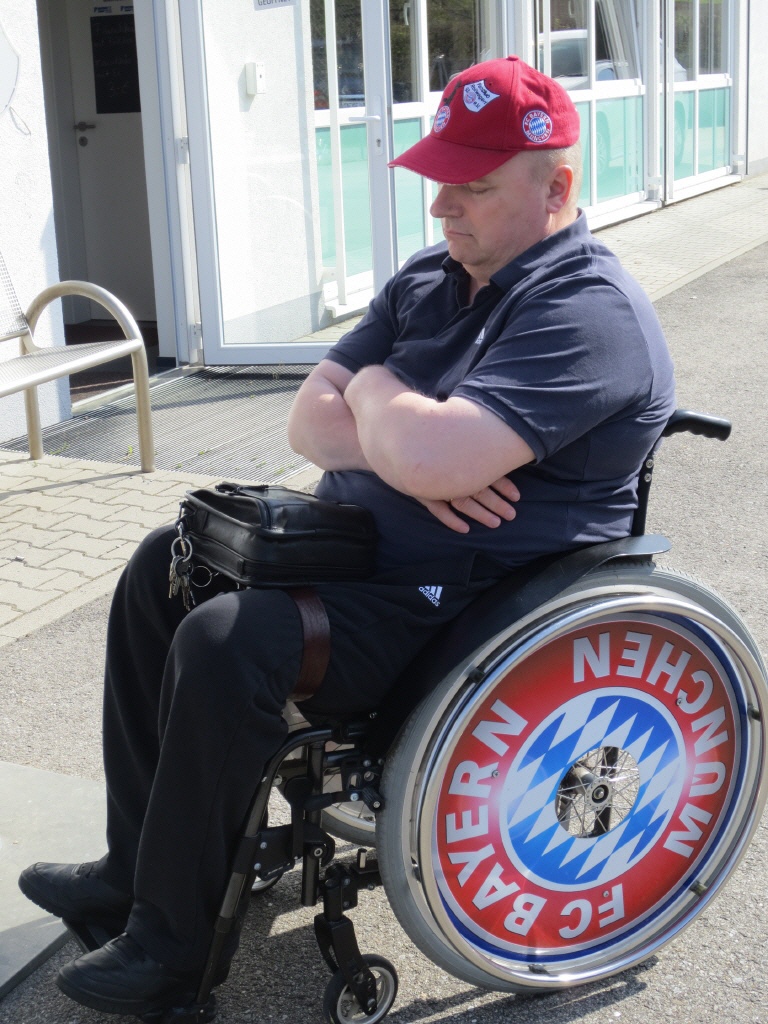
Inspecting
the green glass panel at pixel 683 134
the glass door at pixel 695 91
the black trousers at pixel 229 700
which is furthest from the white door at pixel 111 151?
the green glass panel at pixel 683 134

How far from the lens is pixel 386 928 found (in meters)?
2.44

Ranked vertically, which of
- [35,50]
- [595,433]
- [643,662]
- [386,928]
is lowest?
[386,928]

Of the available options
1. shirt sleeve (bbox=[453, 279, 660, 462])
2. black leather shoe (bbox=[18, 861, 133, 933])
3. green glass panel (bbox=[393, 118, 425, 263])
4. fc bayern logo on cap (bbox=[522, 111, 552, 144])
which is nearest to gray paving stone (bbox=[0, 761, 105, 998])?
black leather shoe (bbox=[18, 861, 133, 933])

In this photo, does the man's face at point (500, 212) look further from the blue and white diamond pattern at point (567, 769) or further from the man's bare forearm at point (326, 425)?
the blue and white diamond pattern at point (567, 769)

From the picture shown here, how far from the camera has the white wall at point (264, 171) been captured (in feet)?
22.6

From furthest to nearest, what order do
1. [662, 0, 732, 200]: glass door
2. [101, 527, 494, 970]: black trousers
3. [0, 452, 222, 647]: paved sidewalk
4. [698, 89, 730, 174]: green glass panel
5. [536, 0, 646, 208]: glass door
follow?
[698, 89, 730, 174]: green glass panel → [662, 0, 732, 200]: glass door → [536, 0, 646, 208]: glass door → [0, 452, 222, 647]: paved sidewalk → [101, 527, 494, 970]: black trousers

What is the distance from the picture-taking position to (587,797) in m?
2.16

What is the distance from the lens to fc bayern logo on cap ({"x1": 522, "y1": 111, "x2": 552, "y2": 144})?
2254 millimetres

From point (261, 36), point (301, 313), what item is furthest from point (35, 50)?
point (301, 313)

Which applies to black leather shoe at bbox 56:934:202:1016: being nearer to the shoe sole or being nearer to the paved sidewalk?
the shoe sole

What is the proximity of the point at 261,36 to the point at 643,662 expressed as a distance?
5.72m

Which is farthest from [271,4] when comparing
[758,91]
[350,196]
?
[758,91]

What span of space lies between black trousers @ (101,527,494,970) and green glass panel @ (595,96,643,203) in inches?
440

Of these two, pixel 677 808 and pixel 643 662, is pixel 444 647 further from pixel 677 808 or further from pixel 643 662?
pixel 677 808
